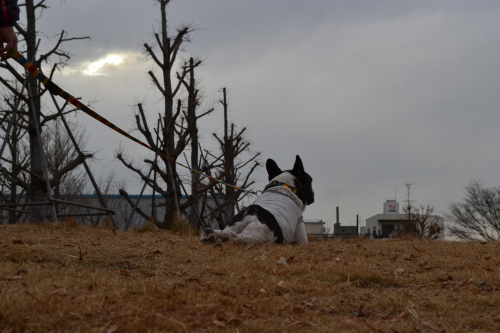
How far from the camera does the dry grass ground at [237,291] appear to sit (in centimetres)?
302

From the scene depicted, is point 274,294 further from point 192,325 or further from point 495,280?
point 495,280

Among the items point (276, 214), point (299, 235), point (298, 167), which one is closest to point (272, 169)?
point (298, 167)

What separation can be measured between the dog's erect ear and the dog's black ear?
0.46m

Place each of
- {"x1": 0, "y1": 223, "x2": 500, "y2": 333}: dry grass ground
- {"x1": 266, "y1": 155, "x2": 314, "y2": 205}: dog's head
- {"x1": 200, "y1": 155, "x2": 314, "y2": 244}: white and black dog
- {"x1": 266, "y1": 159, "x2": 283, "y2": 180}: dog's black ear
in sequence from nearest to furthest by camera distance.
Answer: {"x1": 0, "y1": 223, "x2": 500, "y2": 333}: dry grass ground < {"x1": 200, "y1": 155, "x2": 314, "y2": 244}: white and black dog < {"x1": 266, "y1": 155, "x2": 314, "y2": 205}: dog's head < {"x1": 266, "y1": 159, "x2": 283, "y2": 180}: dog's black ear

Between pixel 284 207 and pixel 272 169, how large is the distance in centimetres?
152

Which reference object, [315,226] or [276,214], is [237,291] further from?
[315,226]

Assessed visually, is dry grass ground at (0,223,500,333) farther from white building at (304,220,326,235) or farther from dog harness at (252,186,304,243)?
white building at (304,220,326,235)

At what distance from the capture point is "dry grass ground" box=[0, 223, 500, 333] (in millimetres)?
3023

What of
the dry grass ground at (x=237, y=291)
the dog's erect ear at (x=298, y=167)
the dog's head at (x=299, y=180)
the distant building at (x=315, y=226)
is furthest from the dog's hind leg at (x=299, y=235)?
the distant building at (x=315, y=226)

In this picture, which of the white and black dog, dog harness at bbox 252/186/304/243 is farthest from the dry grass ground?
dog harness at bbox 252/186/304/243

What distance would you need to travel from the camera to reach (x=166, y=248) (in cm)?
695

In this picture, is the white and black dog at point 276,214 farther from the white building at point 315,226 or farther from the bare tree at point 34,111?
the white building at point 315,226

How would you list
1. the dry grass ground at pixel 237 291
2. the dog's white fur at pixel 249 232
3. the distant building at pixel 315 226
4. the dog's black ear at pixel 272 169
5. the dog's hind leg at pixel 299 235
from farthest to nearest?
the distant building at pixel 315 226 < the dog's black ear at pixel 272 169 < the dog's hind leg at pixel 299 235 < the dog's white fur at pixel 249 232 < the dry grass ground at pixel 237 291

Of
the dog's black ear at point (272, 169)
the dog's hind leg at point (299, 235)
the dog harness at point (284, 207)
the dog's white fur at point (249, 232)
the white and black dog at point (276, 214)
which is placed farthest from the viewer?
the dog's black ear at point (272, 169)
